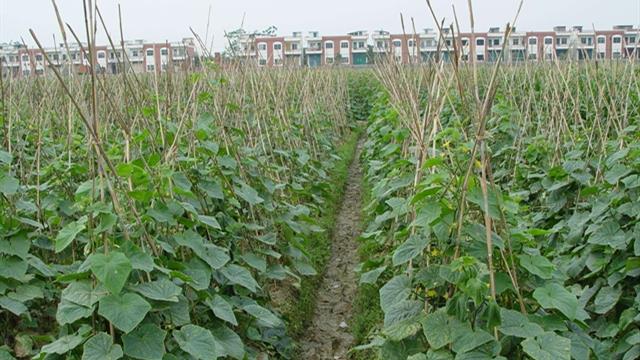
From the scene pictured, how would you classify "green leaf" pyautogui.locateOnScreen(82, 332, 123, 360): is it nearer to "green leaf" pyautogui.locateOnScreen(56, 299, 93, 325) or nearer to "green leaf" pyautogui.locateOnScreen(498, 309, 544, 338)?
"green leaf" pyautogui.locateOnScreen(56, 299, 93, 325)

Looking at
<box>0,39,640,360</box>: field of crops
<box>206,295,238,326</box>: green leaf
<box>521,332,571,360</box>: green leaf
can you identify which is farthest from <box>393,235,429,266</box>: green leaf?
<box>206,295,238,326</box>: green leaf

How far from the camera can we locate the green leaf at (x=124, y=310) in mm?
2039

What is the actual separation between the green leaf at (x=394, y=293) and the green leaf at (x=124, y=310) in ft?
2.88

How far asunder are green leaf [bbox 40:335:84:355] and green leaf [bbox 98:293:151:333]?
0.57 ft

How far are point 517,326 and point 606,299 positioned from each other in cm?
110

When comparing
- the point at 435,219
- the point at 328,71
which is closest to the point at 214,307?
the point at 435,219

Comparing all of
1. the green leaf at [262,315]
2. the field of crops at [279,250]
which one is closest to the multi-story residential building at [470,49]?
the field of crops at [279,250]

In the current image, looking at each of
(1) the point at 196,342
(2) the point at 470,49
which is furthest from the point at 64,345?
(2) the point at 470,49

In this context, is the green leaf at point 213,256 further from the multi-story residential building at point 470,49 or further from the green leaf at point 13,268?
the multi-story residential building at point 470,49

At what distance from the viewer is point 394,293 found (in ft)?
8.29

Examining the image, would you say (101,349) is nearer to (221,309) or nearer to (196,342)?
(196,342)

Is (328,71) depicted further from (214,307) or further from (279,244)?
(214,307)

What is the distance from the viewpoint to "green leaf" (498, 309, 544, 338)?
6.90 ft

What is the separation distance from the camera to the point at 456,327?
2.18 metres
